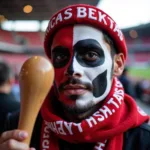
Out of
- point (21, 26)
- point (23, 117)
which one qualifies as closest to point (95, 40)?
point (21, 26)

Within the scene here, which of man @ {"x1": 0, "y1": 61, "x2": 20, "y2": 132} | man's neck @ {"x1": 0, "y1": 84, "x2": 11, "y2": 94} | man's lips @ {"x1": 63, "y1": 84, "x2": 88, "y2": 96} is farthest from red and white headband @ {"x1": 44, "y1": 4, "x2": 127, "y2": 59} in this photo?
man's neck @ {"x1": 0, "y1": 84, "x2": 11, "y2": 94}

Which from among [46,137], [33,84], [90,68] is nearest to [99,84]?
[90,68]

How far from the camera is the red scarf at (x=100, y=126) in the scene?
1.75 feet

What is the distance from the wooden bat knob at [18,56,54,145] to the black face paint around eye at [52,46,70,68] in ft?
0.71

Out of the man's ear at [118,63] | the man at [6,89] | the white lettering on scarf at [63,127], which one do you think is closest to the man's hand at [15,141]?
the white lettering on scarf at [63,127]

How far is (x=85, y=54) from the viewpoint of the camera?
57 cm

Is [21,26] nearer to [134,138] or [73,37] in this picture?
[73,37]

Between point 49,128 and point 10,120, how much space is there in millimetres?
99

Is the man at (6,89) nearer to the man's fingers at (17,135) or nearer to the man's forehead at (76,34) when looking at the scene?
the man's forehead at (76,34)

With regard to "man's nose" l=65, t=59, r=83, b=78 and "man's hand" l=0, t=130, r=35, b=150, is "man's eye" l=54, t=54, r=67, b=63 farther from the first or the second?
"man's hand" l=0, t=130, r=35, b=150

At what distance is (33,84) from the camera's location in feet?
1.15

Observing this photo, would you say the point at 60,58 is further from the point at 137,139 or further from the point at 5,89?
the point at 5,89

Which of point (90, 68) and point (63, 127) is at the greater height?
point (90, 68)

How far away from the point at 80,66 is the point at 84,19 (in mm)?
90
